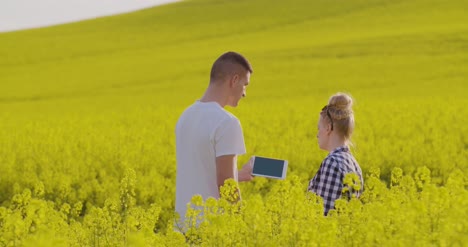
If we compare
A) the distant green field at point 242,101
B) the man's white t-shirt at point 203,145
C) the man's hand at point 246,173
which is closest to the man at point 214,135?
the man's white t-shirt at point 203,145

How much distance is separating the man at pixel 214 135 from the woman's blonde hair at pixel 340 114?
53cm

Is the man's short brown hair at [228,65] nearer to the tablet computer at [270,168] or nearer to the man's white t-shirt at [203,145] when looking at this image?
the man's white t-shirt at [203,145]

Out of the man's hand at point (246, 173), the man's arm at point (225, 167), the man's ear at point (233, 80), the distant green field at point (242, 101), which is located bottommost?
the man's arm at point (225, 167)

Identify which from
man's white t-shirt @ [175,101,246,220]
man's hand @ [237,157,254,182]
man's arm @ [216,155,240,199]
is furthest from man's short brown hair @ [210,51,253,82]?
man's hand @ [237,157,254,182]

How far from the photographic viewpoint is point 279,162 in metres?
4.75

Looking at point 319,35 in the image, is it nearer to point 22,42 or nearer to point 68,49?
point 68,49

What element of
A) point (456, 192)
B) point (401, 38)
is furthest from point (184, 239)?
point (401, 38)

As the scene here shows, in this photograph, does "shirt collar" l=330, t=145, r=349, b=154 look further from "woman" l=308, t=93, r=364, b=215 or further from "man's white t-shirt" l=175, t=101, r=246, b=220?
"man's white t-shirt" l=175, t=101, r=246, b=220

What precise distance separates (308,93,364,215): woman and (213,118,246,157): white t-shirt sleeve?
1.98 feet

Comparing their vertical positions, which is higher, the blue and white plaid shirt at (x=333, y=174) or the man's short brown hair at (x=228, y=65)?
the man's short brown hair at (x=228, y=65)

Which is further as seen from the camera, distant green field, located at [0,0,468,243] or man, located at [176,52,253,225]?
distant green field, located at [0,0,468,243]

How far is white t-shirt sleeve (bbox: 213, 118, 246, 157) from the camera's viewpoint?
4500mm

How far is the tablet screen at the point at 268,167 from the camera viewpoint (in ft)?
15.6

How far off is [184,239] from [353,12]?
130 feet
